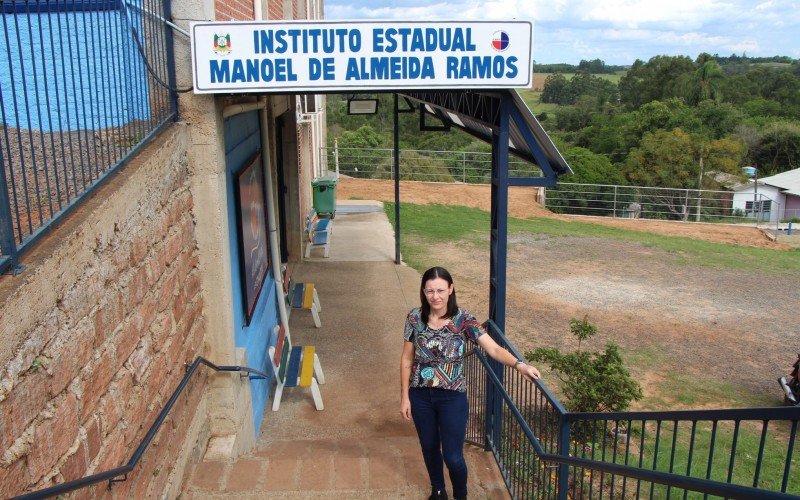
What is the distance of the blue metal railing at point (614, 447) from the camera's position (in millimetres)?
2330

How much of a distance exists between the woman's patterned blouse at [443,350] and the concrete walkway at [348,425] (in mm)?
1013

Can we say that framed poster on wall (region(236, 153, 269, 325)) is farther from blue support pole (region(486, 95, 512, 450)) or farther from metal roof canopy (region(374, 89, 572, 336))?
blue support pole (region(486, 95, 512, 450))

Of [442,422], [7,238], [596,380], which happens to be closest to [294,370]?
[596,380]

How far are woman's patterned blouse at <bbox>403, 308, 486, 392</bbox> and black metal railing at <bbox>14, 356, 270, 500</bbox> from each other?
138cm

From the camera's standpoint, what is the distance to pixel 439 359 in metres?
3.85

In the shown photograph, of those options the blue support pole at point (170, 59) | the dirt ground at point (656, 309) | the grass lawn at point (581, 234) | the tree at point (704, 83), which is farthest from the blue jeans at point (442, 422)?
the tree at point (704, 83)

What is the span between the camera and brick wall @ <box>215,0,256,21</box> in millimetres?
5398

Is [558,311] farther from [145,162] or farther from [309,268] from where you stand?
[145,162]

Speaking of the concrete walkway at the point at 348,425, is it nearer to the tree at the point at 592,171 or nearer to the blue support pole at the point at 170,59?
the blue support pole at the point at 170,59

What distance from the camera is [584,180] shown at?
35.8 metres

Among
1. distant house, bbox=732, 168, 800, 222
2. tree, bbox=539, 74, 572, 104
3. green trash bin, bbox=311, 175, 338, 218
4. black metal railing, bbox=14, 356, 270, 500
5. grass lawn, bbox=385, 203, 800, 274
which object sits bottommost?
distant house, bbox=732, 168, 800, 222

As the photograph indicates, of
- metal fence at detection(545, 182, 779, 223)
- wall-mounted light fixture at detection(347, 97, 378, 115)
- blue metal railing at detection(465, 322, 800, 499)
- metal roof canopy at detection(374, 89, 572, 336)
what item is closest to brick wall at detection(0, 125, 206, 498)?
metal roof canopy at detection(374, 89, 572, 336)

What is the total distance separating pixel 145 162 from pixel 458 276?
34.4ft

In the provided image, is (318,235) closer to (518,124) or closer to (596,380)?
(596,380)
